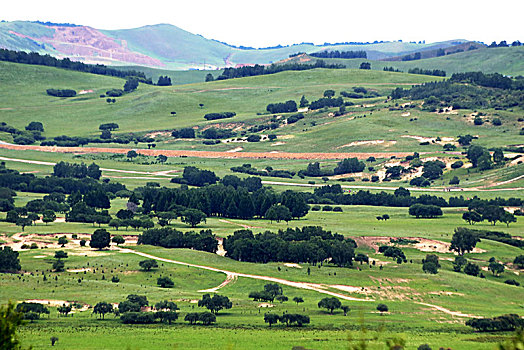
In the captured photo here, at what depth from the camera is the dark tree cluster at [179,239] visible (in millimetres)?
123625

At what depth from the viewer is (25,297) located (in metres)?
89.4

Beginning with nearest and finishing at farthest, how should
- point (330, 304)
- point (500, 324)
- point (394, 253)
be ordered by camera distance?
point (500, 324) → point (330, 304) → point (394, 253)

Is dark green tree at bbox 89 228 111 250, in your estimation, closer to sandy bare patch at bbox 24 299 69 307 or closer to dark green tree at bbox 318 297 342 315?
sandy bare patch at bbox 24 299 69 307

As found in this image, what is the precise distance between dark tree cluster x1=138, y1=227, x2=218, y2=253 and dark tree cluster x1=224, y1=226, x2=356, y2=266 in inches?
114

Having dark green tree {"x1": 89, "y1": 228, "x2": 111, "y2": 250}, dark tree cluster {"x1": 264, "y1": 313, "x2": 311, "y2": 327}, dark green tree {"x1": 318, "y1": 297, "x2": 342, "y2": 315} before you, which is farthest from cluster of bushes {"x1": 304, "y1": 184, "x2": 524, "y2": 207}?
dark tree cluster {"x1": 264, "y1": 313, "x2": 311, "y2": 327}

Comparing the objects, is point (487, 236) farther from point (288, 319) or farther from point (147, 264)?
point (288, 319)

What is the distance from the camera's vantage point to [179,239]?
12562 cm

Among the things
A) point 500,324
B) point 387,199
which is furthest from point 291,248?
point 387,199

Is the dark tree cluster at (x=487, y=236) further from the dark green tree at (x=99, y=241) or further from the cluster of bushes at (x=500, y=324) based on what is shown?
the dark green tree at (x=99, y=241)

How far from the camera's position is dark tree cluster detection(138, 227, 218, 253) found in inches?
4867

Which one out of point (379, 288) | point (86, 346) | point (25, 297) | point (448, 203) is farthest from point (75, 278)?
point (448, 203)

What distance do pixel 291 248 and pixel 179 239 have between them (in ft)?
68.0

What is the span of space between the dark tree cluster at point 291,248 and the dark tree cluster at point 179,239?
2888mm

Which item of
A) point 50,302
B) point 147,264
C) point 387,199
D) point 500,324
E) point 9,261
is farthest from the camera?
point 387,199
